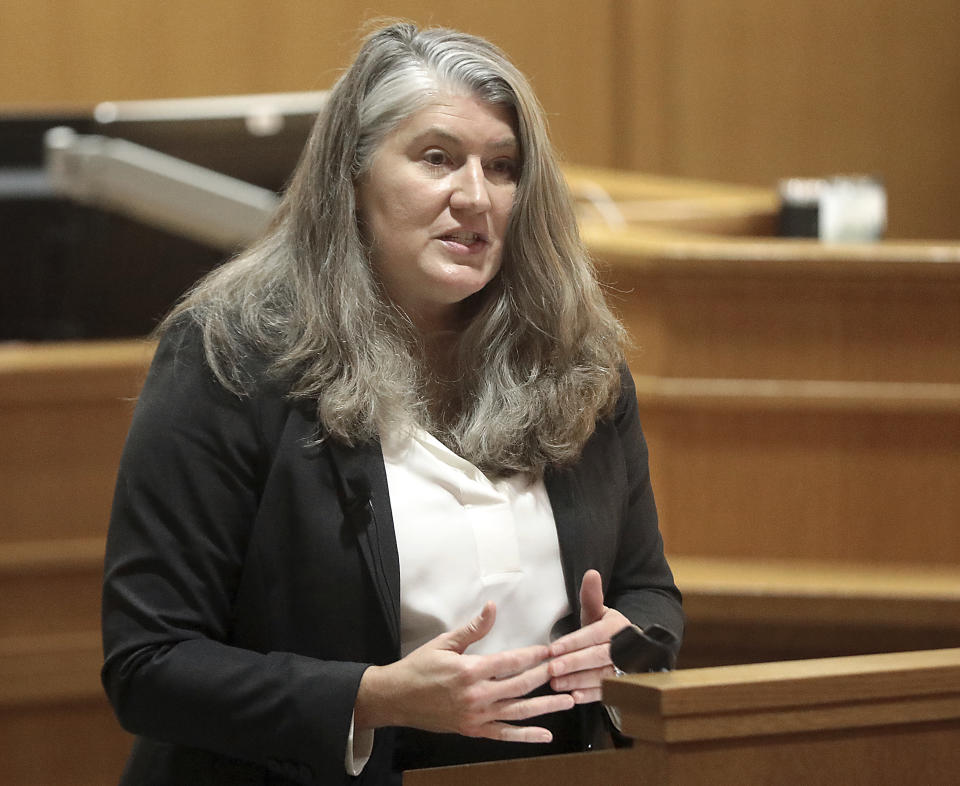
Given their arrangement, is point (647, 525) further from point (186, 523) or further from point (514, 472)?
point (186, 523)

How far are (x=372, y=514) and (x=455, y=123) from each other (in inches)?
17.7

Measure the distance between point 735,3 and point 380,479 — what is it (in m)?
5.02

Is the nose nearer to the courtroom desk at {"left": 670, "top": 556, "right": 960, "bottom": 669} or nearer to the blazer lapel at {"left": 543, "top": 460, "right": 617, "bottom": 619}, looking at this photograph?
the blazer lapel at {"left": 543, "top": 460, "right": 617, "bottom": 619}

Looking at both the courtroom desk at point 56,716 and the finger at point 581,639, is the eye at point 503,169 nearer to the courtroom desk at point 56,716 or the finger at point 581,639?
the finger at point 581,639

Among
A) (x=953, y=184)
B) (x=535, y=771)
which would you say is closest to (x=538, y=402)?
(x=535, y=771)

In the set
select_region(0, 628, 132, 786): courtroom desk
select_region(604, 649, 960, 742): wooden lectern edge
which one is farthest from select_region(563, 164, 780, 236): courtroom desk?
select_region(604, 649, 960, 742): wooden lectern edge

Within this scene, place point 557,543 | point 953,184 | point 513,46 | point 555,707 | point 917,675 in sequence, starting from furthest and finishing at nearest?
1. point 953,184
2. point 513,46
3. point 557,543
4. point 555,707
5. point 917,675

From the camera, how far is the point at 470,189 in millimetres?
1526

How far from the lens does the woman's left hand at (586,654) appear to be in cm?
140

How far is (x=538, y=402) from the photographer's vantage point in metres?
1.58

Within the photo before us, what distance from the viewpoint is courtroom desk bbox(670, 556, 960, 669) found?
2803 millimetres

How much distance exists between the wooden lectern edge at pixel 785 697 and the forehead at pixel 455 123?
0.67 metres

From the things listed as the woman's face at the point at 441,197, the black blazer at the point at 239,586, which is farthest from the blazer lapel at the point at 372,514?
the woman's face at the point at 441,197

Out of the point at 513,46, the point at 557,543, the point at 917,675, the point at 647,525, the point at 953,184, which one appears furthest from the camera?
the point at 953,184
